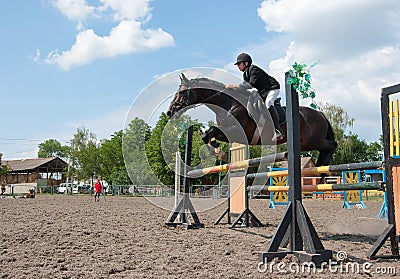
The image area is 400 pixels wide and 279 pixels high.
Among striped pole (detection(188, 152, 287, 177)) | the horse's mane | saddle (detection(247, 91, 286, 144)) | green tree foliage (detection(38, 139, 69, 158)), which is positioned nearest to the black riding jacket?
saddle (detection(247, 91, 286, 144))

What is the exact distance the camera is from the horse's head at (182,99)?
6359mm

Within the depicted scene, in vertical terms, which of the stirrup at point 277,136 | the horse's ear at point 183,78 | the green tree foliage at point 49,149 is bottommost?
the stirrup at point 277,136

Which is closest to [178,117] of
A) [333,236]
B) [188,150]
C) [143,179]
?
[188,150]

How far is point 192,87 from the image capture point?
6500 mm

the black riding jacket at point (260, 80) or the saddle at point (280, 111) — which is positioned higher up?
the black riding jacket at point (260, 80)

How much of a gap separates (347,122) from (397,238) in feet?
108

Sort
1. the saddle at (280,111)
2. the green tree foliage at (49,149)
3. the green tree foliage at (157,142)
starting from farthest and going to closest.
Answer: the green tree foliage at (49,149) < the green tree foliage at (157,142) < the saddle at (280,111)

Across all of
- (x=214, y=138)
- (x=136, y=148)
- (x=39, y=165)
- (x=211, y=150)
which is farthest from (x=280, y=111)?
(x=39, y=165)

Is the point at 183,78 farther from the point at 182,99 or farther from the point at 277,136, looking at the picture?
the point at 277,136

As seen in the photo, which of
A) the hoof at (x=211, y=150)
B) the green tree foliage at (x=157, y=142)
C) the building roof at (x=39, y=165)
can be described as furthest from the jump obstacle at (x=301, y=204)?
the building roof at (x=39, y=165)

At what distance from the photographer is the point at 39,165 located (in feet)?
179

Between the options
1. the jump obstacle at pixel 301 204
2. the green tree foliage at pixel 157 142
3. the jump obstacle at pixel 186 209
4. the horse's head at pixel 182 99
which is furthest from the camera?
the jump obstacle at pixel 186 209

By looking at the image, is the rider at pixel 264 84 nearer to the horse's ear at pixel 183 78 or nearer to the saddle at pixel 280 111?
the saddle at pixel 280 111

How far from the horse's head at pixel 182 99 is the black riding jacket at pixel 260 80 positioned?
0.97 meters
